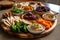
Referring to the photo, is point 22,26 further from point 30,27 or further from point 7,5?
point 7,5

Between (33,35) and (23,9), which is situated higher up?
(23,9)

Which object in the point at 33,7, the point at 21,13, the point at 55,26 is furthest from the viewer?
the point at 33,7

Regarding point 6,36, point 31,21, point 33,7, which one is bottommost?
point 6,36

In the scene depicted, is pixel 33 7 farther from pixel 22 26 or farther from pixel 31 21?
pixel 22 26

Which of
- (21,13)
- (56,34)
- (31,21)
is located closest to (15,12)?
(21,13)

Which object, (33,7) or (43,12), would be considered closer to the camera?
(43,12)

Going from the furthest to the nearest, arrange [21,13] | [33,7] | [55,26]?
[33,7]
[21,13]
[55,26]

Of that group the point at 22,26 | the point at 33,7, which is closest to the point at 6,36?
the point at 22,26
